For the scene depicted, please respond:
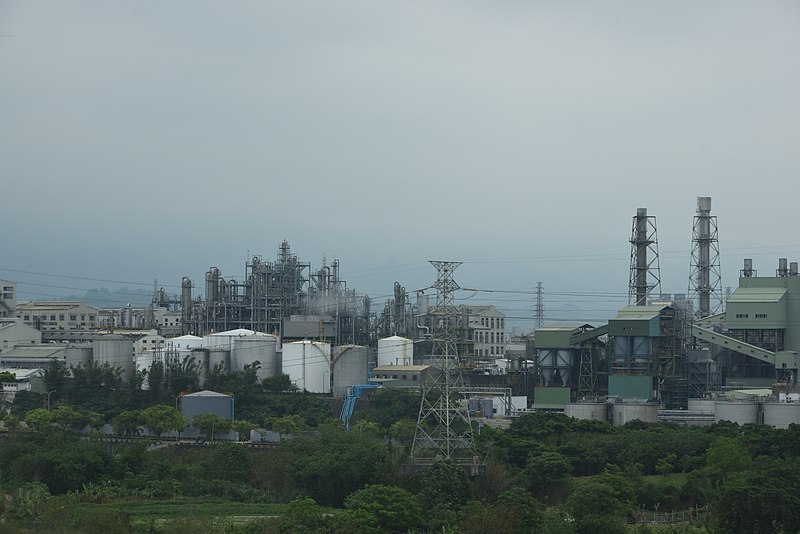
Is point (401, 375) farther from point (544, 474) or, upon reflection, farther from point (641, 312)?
point (544, 474)

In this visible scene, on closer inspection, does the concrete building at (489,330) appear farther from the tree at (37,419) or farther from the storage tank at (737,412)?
the tree at (37,419)

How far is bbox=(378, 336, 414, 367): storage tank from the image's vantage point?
152 ft

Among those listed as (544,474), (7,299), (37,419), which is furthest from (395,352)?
(7,299)

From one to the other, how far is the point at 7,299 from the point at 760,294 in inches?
1298

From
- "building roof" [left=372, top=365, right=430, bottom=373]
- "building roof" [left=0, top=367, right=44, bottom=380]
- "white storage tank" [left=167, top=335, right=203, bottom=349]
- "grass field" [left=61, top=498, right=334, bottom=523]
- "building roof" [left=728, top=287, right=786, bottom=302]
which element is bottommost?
"grass field" [left=61, top=498, right=334, bottom=523]

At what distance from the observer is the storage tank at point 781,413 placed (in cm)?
3334

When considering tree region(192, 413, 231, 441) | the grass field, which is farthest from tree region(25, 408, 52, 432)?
the grass field

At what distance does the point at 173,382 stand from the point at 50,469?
1274cm

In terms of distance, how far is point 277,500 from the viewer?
86.4 ft

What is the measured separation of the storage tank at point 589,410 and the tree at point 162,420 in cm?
1077

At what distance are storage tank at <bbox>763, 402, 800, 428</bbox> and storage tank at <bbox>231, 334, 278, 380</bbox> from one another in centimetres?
1621

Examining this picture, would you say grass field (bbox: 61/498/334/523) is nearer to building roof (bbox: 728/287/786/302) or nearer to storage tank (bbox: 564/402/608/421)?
storage tank (bbox: 564/402/608/421)

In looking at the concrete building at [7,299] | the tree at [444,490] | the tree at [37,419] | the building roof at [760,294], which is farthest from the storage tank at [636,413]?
the concrete building at [7,299]

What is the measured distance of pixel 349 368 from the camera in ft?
137
